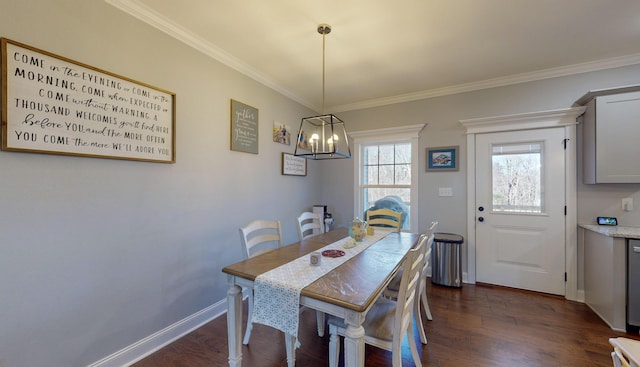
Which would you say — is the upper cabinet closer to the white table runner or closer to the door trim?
the door trim

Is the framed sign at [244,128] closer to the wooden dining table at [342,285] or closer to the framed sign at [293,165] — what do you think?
the framed sign at [293,165]

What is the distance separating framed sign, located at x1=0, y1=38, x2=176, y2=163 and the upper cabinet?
4049mm

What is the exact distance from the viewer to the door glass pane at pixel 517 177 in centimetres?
293

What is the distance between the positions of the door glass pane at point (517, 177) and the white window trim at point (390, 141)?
923 mm

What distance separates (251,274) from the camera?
1.47m

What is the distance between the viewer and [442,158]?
3.39 m

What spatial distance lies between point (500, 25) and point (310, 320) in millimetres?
3064

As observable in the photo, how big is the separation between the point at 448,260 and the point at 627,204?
180cm

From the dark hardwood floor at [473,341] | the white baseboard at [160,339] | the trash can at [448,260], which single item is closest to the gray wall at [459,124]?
the trash can at [448,260]

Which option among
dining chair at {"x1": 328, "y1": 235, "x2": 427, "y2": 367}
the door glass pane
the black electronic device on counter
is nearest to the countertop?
the black electronic device on counter

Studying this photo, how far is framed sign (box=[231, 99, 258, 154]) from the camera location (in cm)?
263

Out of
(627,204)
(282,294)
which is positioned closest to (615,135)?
(627,204)

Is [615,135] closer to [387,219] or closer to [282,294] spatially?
[387,219]

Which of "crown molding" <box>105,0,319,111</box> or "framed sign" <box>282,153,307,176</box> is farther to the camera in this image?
"framed sign" <box>282,153,307,176</box>
